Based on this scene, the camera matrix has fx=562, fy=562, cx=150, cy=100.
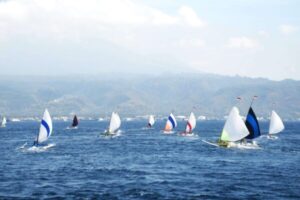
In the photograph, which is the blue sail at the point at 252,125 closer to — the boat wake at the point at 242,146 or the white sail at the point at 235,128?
the boat wake at the point at 242,146

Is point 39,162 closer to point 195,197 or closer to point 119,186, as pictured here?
point 119,186

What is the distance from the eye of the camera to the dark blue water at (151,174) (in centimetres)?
6812

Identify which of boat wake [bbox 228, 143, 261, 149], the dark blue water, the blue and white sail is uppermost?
the blue and white sail

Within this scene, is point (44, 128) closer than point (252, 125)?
Yes

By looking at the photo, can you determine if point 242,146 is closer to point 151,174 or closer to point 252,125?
point 252,125

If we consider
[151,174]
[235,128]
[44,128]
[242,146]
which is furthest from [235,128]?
[151,174]

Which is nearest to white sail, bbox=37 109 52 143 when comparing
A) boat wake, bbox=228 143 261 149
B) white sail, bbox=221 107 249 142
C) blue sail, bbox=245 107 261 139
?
white sail, bbox=221 107 249 142

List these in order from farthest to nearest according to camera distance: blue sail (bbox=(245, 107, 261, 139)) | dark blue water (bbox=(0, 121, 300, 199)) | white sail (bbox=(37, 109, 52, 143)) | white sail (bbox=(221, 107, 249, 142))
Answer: blue sail (bbox=(245, 107, 261, 139))
white sail (bbox=(37, 109, 52, 143))
white sail (bbox=(221, 107, 249, 142))
dark blue water (bbox=(0, 121, 300, 199))

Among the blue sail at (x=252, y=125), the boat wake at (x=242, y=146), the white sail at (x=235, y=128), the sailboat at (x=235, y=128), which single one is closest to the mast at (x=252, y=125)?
the blue sail at (x=252, y=125)

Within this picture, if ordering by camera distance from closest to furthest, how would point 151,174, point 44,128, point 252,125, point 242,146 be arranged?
point 151,174, point 44,128, point 242,146, point 252,125

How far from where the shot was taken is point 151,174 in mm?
84500

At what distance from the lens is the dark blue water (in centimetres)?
6812

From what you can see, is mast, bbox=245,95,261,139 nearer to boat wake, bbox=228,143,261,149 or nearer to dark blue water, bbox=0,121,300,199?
boat wake, bbox=228,143,261,149

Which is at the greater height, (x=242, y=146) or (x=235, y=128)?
(x=235, y=128)
